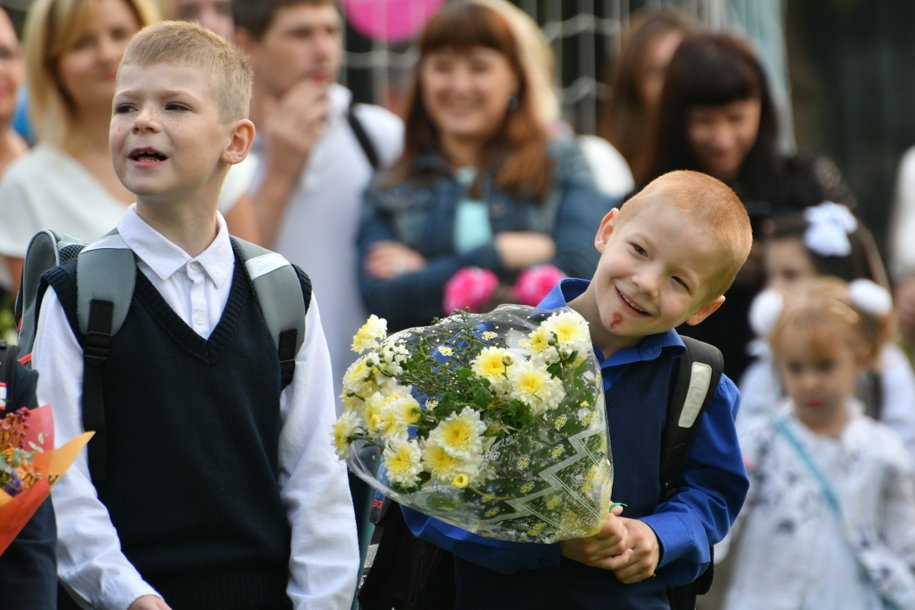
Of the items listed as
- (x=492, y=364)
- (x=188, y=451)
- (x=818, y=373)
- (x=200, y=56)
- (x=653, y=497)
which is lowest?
(x=818, y=373)

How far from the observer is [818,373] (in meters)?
5.70

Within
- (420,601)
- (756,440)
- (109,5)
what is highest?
(109,5)

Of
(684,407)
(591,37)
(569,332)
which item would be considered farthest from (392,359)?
(591,37)

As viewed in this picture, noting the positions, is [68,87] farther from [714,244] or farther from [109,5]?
[714,244]

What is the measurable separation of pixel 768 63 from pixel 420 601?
6563mm

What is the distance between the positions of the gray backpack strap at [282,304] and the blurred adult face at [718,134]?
2740mm

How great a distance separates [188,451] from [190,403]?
0.31ft

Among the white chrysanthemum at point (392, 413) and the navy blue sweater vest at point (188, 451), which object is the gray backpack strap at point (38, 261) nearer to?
the navy blue sweater vest at point (188, 451)

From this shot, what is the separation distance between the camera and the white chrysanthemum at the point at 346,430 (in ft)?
10.4

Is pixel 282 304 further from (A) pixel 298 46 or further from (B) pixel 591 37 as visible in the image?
(B) pixel 591 37

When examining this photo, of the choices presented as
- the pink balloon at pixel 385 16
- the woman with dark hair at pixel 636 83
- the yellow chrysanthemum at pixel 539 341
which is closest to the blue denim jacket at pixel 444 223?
the woman with dark hair at pixel 636 83

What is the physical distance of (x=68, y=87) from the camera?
5227 mm

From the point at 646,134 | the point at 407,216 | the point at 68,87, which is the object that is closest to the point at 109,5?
the point at 68,87

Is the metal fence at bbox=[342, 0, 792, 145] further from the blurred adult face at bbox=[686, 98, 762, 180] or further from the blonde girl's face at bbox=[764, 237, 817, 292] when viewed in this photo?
the blurred adult face at bbox=[686, 98, 762, 180]
